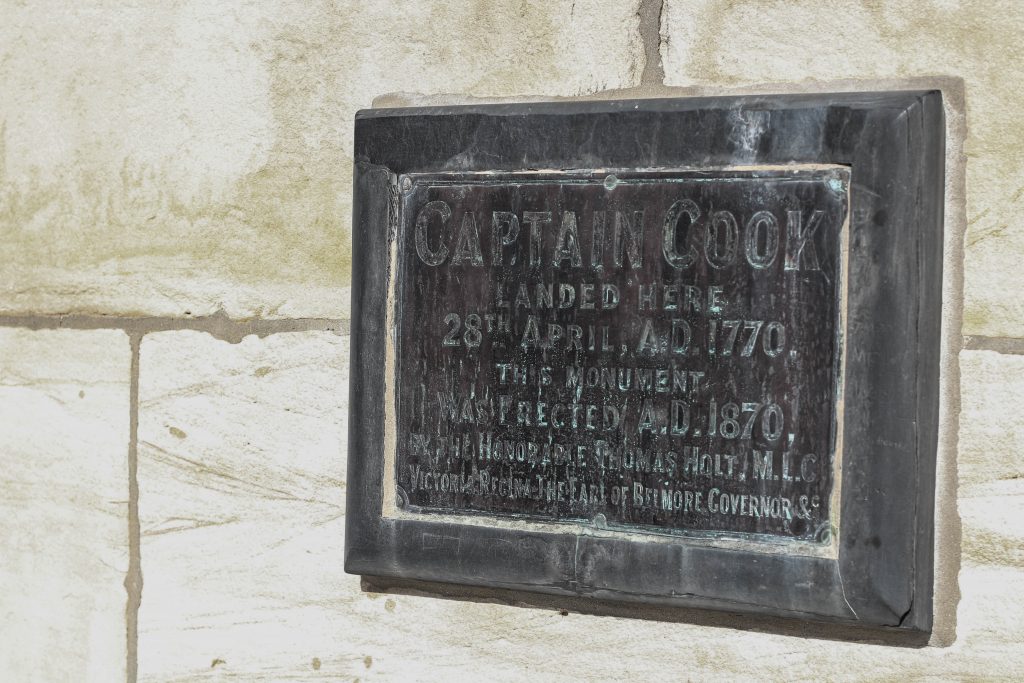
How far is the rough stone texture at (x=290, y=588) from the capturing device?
1603 mm

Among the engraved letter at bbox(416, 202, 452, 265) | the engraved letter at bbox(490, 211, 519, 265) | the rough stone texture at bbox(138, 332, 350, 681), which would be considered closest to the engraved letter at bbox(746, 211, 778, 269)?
the engraved letter at bbox(490, 211, 519, 265)

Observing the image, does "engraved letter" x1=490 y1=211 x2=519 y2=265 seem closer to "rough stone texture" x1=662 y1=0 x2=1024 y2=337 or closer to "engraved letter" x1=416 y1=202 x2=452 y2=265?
"engraved letter" x1=416 y1=202 x2=452 y2=265

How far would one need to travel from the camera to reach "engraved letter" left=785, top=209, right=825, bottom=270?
Answer: 1.44 meters

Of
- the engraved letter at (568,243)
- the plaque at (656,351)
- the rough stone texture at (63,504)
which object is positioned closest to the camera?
the plaque at (656,351)

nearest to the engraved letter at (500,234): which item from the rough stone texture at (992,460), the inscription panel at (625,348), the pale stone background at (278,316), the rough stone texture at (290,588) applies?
the inscription panel at (625,348)

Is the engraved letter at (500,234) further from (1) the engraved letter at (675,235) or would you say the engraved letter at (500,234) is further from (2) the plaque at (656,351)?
(1) the engraved letter at (675,235)

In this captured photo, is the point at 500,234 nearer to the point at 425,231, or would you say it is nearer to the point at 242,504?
the point at 425,231

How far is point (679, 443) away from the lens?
4.89 feet

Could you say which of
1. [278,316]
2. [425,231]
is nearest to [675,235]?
[425,231]

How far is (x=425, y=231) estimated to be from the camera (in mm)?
1621

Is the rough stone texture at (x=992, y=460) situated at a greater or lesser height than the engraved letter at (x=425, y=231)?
lesser

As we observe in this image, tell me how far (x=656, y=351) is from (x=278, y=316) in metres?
0.69

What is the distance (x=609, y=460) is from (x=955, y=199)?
0.64 m

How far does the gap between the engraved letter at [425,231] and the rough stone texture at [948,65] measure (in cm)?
48
